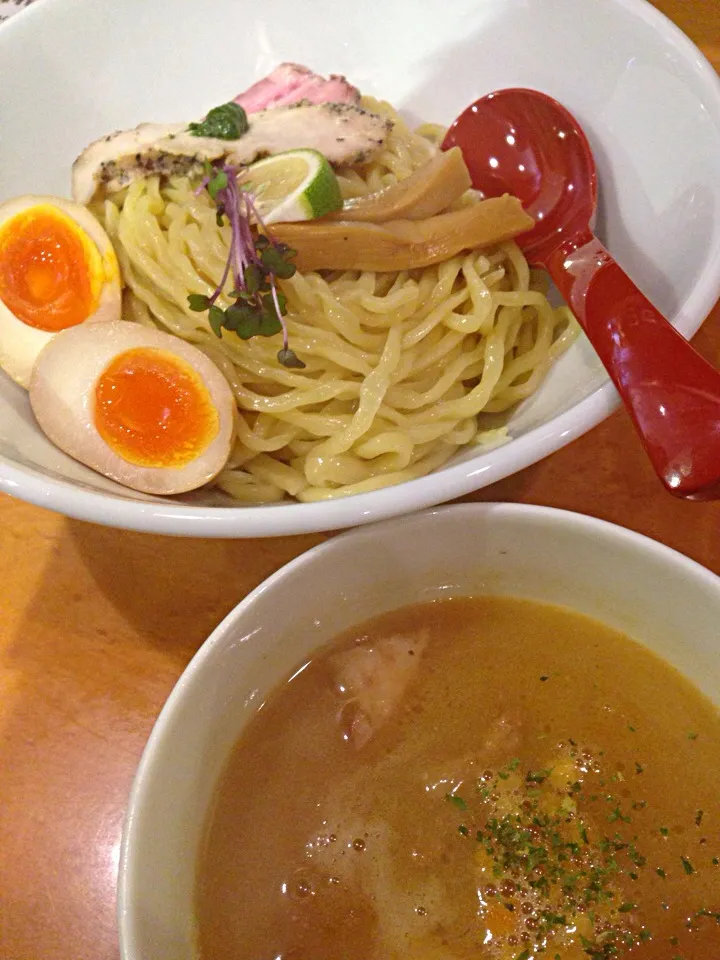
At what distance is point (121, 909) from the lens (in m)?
1.04

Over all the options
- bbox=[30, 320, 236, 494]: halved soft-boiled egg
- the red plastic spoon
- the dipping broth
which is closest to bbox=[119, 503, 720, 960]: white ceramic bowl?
the dipping broth

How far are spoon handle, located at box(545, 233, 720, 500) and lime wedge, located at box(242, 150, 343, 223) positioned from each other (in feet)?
1.83

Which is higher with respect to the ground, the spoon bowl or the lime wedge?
the lime wedge

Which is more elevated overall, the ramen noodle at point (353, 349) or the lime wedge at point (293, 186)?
the lime wedge at point (293, 186)

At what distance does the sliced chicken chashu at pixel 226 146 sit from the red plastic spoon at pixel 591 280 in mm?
254

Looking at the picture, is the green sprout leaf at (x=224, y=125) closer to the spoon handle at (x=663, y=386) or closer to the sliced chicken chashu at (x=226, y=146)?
the sliced chicken chashu at (x=226, y=146)

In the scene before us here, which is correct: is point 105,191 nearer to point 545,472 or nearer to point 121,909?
point 545,472

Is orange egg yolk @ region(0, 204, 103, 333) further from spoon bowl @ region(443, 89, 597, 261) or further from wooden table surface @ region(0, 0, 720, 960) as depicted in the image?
spoon bowl @ region(443, 89, 597, 261)

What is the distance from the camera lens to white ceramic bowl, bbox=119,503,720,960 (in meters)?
1.12

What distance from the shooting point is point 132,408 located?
142 cm

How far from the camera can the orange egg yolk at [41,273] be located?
153 centimetres

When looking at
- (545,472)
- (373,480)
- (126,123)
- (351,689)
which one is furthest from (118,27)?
(351,689)

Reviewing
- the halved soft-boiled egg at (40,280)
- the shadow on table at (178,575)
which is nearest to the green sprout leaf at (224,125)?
the halved soft-boiled egg at (40,280)

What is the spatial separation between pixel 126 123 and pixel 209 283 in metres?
0.59
